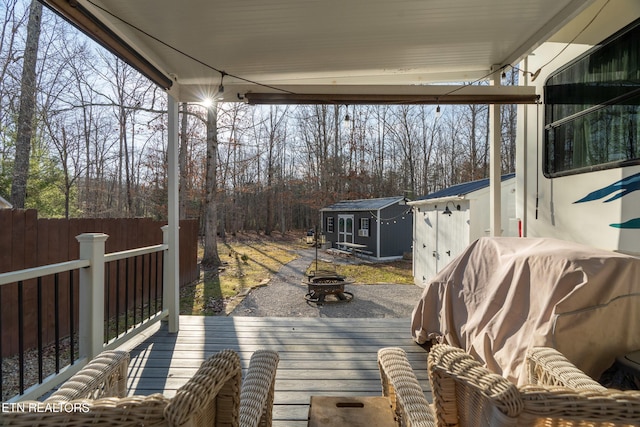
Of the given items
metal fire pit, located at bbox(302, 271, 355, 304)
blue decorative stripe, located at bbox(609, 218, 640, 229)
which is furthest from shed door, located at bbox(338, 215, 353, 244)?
blue decorative stripe, located at bbox(609, 218, 640, 229)

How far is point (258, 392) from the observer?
1.32 m

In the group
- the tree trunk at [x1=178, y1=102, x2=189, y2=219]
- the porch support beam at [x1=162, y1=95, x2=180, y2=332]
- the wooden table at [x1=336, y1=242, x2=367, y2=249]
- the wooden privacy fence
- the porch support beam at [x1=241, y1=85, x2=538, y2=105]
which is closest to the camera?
the porch support beam at [x1=241, y1=85, x2=538, y2=105]

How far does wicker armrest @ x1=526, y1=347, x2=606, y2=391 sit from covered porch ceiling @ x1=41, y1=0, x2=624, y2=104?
2.24m

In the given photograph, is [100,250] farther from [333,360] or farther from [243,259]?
[243,259]

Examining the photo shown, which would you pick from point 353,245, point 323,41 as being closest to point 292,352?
point 323,41

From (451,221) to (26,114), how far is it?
36.6ft

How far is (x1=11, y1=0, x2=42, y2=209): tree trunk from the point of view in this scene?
772 cm

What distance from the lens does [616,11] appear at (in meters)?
2.52

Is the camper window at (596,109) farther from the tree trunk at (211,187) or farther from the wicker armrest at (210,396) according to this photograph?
the tree trunk at (211,187)

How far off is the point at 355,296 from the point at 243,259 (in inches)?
241

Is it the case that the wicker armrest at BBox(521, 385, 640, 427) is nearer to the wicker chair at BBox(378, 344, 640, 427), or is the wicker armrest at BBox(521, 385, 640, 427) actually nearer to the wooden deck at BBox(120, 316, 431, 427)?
the wicker chair at BBox(378, 344, 640, 427)

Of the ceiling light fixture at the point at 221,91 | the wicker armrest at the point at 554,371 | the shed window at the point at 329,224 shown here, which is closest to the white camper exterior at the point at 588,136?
the wicker armrest at the point at 554,371

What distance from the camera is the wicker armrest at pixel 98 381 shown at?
1269 millimetres

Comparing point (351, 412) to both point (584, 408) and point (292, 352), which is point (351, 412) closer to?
point (584, 408)
